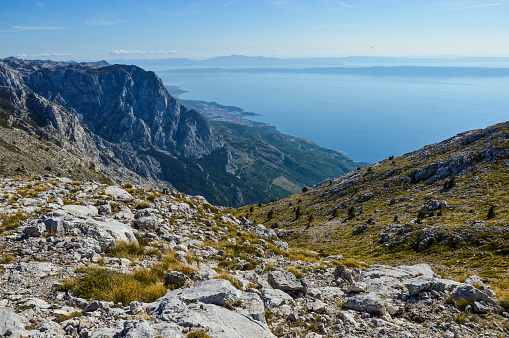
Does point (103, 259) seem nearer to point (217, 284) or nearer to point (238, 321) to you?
point (217, 284)

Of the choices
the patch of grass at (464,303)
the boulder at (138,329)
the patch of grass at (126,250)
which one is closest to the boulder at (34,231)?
the patch of grass at (126,250)

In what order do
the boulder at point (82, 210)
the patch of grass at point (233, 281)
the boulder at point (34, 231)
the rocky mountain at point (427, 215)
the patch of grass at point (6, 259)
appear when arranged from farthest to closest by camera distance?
the rocky mountain at point (427, 215) → the boulder at point (82, 210) → the boulder at point (34, 231) → the patch of grass at point (233, 281) → the patch of grass at point (6, 259)

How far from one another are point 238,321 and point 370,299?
5781mm

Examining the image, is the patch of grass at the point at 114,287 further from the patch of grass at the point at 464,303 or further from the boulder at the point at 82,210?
the patch of grass at the point at 464,303

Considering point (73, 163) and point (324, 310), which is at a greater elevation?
point (324, 310)

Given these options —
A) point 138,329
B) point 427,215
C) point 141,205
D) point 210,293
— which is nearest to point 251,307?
point 210,293

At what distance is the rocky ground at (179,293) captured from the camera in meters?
7.38

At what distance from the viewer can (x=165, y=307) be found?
799 centimetres

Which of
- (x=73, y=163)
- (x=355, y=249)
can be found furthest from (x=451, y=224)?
(x=73, y=163)

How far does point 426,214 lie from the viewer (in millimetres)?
36875

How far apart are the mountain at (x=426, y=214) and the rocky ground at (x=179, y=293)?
10.9 metres

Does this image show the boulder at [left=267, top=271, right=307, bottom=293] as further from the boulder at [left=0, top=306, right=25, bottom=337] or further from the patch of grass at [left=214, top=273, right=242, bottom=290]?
the boulder at [left=0, top=306, right=25, bottom=337]

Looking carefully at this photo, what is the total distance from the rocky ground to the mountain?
10882mm

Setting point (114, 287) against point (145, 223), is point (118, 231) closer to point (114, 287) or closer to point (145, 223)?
A: point (145, 223)
